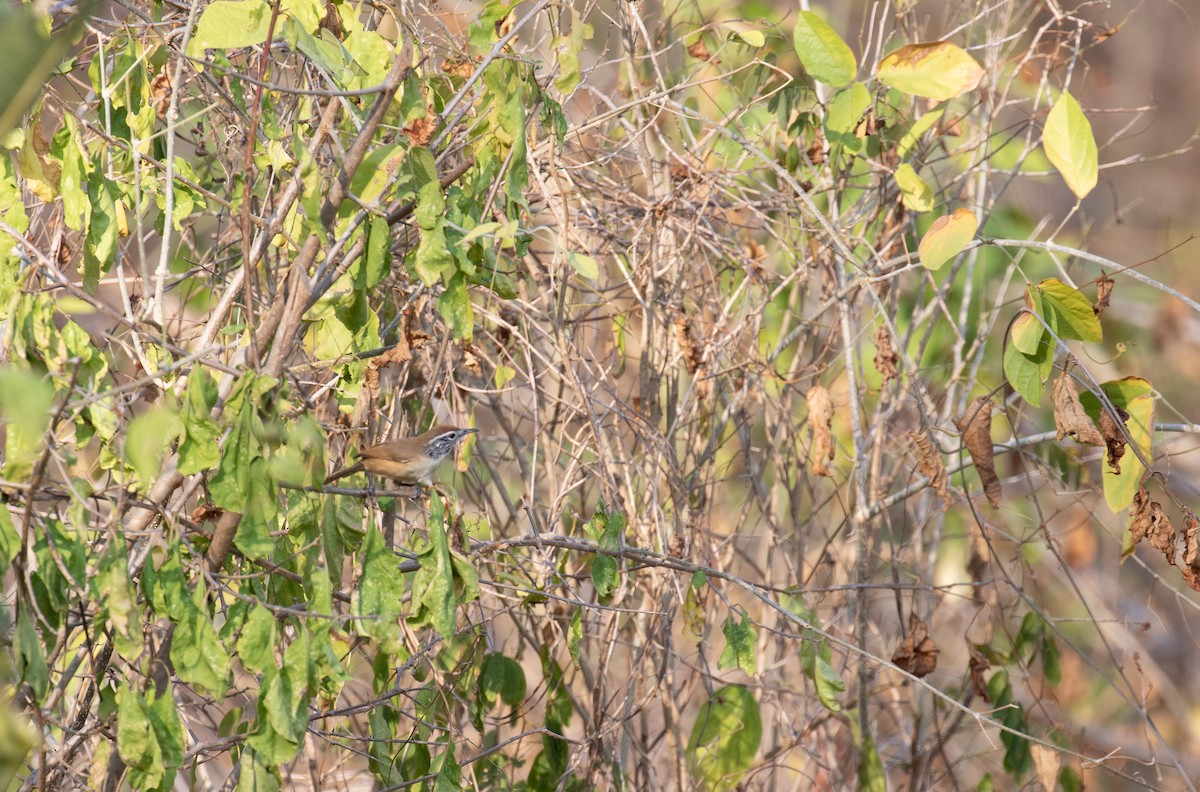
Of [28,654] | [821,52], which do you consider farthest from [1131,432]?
[28,654]

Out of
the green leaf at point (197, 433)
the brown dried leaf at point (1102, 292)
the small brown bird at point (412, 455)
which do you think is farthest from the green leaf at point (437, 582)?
the brown dried leaf at point (1102, 292)

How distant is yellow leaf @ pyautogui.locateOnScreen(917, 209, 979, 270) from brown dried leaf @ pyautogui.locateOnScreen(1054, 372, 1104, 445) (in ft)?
1.40

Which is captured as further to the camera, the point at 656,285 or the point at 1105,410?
the point at 656,285

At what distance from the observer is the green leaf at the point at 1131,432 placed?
2.96 meters

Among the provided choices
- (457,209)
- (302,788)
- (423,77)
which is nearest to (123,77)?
(423,77)

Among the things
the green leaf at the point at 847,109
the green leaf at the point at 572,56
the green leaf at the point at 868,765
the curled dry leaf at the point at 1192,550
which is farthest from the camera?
the green leaf at the point at 868,765

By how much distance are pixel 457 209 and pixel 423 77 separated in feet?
1.10

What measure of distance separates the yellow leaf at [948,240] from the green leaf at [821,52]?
2.17 feet

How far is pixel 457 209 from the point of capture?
2.39 meters

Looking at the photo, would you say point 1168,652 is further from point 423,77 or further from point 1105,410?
point 423,77

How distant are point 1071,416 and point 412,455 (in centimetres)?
174

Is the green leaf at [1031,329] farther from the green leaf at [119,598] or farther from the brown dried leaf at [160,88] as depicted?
the brown dried leaf at [160,88]

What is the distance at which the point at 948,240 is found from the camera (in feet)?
9.62

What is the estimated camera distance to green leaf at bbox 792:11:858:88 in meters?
3.37
